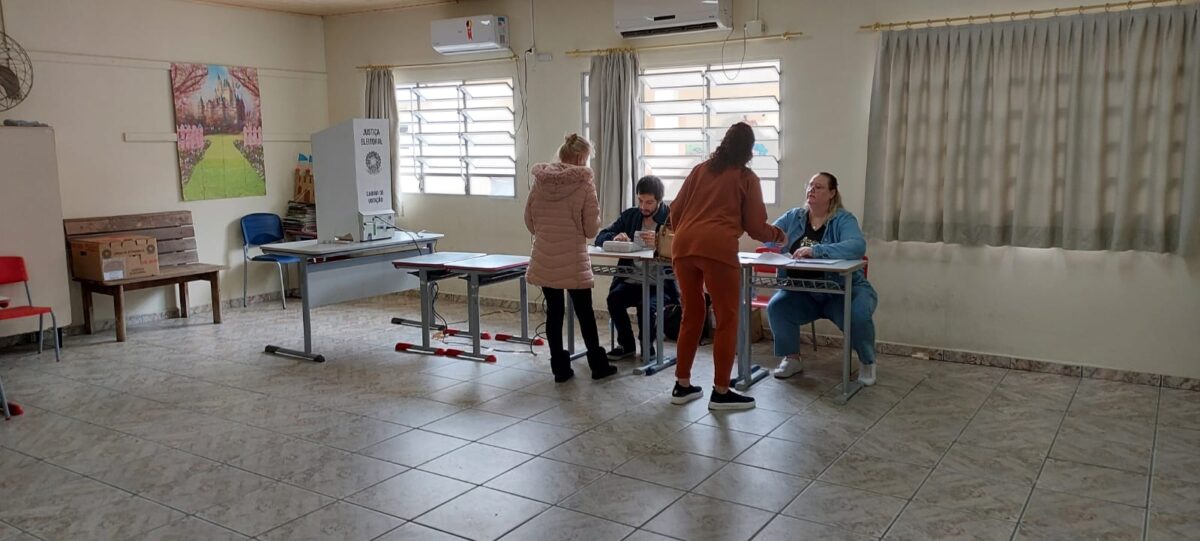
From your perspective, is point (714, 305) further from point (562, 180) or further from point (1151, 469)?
point (1151, 469)

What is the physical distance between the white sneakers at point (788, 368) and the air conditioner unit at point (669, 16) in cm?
229

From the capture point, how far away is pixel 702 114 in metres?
6.07

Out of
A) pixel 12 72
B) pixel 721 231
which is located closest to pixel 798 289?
pixel 721 231

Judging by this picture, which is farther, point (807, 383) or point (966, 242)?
point (966, 242)

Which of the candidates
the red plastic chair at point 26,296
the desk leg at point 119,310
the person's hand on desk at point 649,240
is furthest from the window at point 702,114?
the red plastic chair at point 26,296

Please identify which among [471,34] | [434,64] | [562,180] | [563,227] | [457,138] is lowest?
[563,227]

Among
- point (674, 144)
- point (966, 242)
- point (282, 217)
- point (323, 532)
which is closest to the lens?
point (323, 532)

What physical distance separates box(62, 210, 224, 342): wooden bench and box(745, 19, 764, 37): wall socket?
4305 millimetres

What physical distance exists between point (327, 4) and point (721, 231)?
4716 millimetres

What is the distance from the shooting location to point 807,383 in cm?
481

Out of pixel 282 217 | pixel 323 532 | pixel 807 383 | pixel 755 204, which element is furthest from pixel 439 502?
pixel 282 217

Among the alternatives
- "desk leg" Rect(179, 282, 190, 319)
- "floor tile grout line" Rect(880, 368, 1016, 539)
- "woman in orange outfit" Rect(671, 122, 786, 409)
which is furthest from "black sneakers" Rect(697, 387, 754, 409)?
"desk leg" Rect(179, 282, 190, 319)

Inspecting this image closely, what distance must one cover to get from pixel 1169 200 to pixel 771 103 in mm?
2347

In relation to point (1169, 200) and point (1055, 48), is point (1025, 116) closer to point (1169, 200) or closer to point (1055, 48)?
point (1055, 48)
